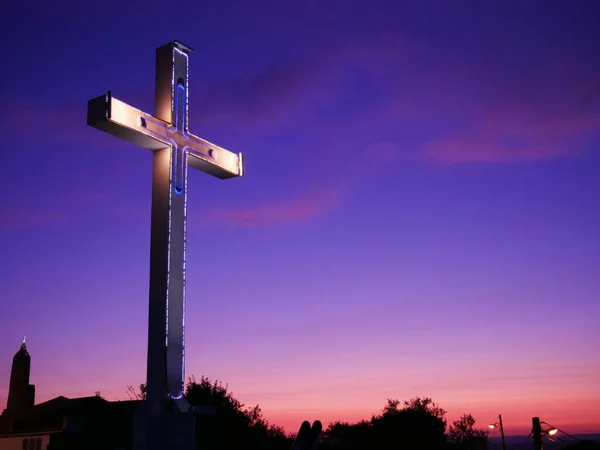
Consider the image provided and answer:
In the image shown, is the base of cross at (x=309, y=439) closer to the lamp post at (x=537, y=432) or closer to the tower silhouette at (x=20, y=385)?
the lamp post at (x=537, y=432)

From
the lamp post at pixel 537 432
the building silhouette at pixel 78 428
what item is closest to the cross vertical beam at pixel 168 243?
the building silhouette at pixel 78 428

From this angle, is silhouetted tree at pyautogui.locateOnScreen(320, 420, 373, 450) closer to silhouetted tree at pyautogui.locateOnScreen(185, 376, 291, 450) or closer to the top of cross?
silhouetted tree at pyautogui.locateOnScreen(185, 376, 291, 450)

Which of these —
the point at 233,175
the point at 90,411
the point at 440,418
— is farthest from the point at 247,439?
the point at 233,175

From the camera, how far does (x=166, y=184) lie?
15023mm

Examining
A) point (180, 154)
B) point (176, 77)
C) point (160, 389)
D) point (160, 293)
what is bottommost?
point (160, 389)

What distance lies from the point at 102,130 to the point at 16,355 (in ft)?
206

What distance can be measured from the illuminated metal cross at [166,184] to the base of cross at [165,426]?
119 mm

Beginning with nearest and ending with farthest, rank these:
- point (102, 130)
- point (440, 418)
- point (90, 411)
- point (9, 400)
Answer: point (102, 130) < point (90, 411) < point (9, 400) < point (440, 418)

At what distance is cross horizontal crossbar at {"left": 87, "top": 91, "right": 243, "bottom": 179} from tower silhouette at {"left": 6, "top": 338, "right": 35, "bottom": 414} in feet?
187

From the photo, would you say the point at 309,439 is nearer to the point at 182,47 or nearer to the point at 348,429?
the point at 182,47

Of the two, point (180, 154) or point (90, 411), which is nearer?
point (180, 154)

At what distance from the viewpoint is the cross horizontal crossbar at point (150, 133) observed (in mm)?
14383

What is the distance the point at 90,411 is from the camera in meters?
39.9

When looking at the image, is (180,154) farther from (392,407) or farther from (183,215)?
(392,407)
